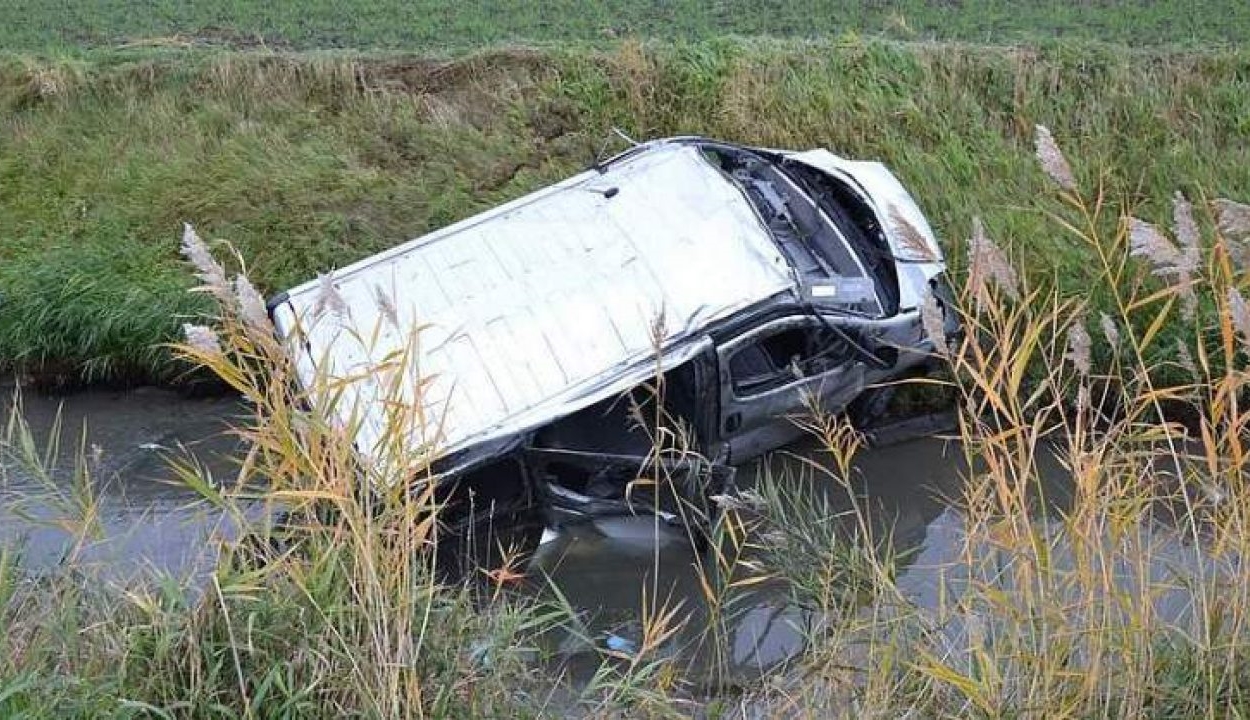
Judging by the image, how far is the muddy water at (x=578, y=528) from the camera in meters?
5.43

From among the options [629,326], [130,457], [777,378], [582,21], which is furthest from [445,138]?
[777,378]

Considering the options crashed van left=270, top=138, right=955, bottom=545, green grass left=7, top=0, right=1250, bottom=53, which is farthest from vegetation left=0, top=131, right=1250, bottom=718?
green grass left=7, top=0, right=1250, bottom=53

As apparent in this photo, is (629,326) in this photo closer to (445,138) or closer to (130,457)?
(130,457)

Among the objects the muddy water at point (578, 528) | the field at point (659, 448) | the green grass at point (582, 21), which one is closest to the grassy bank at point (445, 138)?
the field at point (659, 448)

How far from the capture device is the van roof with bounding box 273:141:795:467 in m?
6.87

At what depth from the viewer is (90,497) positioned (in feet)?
14.0

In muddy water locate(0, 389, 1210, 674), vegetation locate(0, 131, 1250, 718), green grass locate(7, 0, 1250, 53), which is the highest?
vegetation locate(0, 131, 1250, 718)

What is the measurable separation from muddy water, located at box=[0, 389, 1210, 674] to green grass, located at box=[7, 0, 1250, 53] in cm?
514

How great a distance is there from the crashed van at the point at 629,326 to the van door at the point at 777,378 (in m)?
0.01

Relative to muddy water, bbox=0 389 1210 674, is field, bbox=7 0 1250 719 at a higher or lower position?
higher

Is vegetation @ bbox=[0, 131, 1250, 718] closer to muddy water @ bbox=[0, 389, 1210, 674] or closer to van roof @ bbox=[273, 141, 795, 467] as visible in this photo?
muddy water @ bbox=[0, 389, 1210, 674]

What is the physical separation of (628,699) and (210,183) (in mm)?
7821

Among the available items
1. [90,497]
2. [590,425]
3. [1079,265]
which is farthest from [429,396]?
[1079,265]

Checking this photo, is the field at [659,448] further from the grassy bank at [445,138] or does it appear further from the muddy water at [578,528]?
the muddy water at [578,528]
